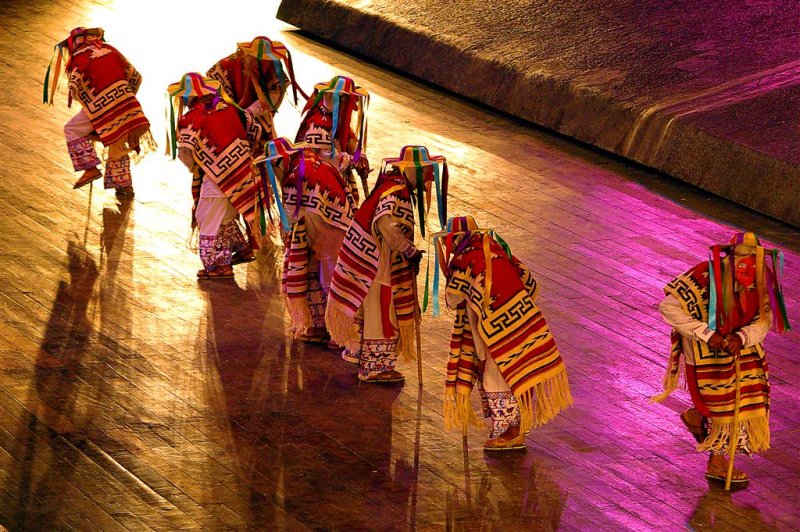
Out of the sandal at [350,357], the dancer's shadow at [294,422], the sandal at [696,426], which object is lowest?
the dancer's shadow at [294,422]

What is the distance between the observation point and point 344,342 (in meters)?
7.49

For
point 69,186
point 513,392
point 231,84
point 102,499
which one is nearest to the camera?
point 102,499

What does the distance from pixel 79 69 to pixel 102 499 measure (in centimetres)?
429

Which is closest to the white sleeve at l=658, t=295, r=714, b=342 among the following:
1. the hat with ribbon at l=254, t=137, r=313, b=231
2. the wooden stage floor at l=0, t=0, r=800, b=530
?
the wooden stage floor at l=0, t=0, r=800, b=530

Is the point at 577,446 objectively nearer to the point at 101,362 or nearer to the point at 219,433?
the point at 219,433

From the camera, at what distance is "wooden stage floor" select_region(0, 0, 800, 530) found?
6.18 meters

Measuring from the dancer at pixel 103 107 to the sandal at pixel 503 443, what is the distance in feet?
13.4

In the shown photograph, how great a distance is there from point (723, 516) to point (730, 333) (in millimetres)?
764

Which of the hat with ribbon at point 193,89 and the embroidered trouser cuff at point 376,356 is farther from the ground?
the hat with ribbon at point 193,89

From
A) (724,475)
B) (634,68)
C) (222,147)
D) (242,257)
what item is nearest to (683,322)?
(724,475)

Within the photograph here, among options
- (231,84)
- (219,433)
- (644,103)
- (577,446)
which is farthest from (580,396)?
Answer: (644,103)

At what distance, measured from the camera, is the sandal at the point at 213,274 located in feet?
28.5

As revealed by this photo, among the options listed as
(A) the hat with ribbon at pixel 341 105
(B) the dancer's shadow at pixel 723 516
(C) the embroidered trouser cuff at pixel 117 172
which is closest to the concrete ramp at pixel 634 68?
(A) the hat with ribbon at pixel 341 105

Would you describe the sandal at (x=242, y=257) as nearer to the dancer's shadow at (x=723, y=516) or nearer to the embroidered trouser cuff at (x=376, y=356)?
the embroidered trouser cuff at (x=376, y=356)
